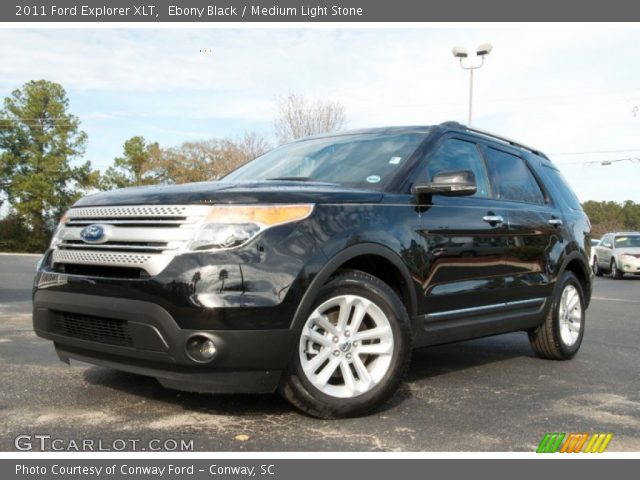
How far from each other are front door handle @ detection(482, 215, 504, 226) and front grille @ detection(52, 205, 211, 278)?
228cm

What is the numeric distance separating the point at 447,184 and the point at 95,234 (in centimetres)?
208

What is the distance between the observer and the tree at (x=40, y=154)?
4378cm

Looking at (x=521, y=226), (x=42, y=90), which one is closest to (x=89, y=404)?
(x=521, y=226)

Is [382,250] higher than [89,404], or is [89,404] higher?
[382,250]

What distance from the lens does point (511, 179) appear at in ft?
17.7

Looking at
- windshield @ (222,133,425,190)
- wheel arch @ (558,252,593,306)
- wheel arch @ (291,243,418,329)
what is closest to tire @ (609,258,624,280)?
wheel arch @ (558,252,593,306)

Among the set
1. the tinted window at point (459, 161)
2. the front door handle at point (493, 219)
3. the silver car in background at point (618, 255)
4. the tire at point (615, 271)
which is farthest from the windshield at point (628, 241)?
the front door handle at point (493, 219)

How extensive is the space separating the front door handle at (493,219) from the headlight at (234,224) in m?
1.93

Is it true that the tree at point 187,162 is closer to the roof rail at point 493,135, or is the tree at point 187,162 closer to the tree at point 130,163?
the tree at point 130,163

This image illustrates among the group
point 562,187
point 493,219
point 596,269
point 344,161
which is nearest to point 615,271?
point 596,269

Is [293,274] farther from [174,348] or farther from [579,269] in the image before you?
[579,269]

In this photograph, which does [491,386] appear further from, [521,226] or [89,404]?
[89,404]
